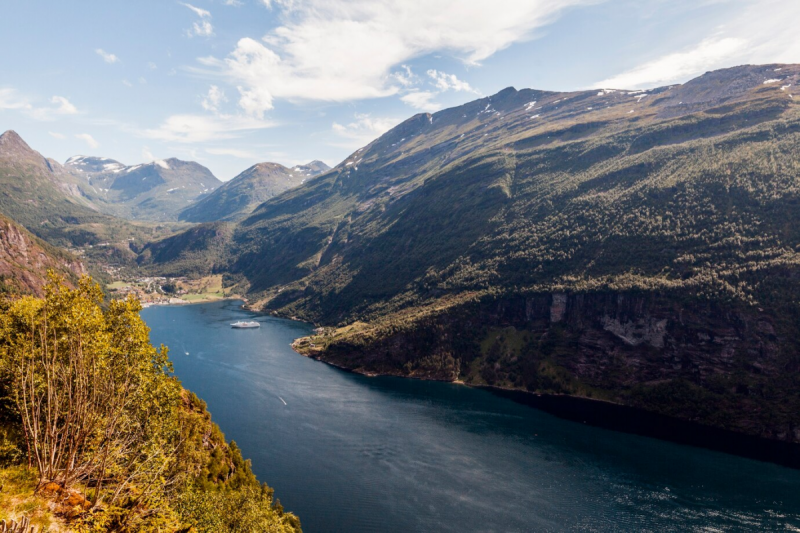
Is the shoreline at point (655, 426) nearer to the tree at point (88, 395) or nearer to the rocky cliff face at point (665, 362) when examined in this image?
the rocky cliff face at point (665, 362)

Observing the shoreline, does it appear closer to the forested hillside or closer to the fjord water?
the fjord water

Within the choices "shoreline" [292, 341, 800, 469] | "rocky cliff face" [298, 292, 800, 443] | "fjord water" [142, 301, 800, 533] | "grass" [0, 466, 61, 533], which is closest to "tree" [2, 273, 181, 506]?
"grass" [0, 466, 61, 533]

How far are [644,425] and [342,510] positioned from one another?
114 metres

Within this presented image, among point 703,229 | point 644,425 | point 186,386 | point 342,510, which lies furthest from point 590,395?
point 186,386

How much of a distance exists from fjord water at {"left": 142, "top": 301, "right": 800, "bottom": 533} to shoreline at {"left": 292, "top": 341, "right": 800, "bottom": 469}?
549cm

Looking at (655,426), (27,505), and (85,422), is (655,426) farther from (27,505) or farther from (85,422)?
(27,505)

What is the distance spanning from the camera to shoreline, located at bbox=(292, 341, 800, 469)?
411 feet

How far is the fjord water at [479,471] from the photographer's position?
9438cm

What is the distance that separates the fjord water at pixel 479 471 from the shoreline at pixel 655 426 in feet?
18.0

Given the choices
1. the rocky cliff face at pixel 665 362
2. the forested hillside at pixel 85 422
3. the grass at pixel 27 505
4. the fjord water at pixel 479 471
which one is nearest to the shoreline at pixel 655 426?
the rocky cliff face at pixel 665 362

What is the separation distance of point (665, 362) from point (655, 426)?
105 ft

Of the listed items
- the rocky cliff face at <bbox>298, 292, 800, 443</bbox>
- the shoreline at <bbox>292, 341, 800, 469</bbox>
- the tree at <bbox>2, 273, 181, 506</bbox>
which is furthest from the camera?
the rocky cliff face at <bbox>298, 292, 800, 443</bbox>

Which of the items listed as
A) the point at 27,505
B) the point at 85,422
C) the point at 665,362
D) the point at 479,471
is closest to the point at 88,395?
the point at 85,422

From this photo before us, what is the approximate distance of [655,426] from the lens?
144m
